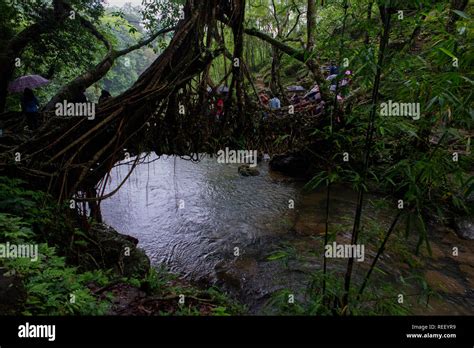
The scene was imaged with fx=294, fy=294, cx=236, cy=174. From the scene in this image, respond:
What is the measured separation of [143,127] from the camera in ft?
14.2

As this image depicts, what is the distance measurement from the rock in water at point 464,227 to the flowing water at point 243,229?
10.8 inches

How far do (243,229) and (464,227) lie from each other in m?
5.29

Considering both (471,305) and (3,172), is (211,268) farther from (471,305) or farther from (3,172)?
(471,305)

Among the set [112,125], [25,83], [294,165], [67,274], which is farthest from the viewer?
[294,165]

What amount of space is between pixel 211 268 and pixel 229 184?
16.9 ft

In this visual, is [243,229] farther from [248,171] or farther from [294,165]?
[294,165]

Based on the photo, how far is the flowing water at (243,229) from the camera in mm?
5449

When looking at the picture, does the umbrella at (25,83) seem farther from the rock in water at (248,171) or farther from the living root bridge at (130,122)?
the rock in water at (248,171)

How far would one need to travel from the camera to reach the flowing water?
5449mm

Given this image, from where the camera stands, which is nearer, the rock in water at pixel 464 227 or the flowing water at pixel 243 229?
the flowing water at pixel 243 229

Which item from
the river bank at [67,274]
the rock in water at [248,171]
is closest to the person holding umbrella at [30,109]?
the river bank at [67,274]

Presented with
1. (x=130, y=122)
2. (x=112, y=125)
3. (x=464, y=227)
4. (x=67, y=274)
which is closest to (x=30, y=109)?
(x=112, y=125)

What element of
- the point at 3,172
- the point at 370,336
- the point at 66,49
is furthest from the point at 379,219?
the point at 66,49

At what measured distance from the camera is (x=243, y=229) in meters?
7.68
